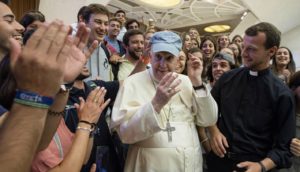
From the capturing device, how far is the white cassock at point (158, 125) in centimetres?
185

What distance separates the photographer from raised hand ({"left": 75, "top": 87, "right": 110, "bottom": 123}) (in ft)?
5.23

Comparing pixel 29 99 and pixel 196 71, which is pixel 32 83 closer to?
pixel 29 99

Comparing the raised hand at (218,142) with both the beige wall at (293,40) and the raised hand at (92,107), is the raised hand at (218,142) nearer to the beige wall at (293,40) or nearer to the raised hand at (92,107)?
the raised hand at (92,107)

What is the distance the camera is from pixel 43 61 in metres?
0.79

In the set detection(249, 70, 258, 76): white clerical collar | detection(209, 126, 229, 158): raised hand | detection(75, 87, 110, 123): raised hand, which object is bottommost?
detection(209, 126, 229, 158): raised hand

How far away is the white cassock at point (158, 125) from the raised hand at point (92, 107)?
0.90ft

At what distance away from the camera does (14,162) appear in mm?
743

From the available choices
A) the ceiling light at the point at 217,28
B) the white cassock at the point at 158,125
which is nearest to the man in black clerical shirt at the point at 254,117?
the white cassock at the point at 158,125

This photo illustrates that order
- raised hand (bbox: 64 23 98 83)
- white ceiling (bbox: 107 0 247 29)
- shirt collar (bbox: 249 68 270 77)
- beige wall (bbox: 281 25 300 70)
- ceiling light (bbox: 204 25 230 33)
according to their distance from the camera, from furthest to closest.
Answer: ceiling light (bbox: 204 25 230 33) < beige wall (bbox: 281 25 300 70) < white ceiling (bbox: 107 0 247 29) < shirt collar (bbox: 249 68 270 77) < raised hand (bbox: 64 23 98 83)

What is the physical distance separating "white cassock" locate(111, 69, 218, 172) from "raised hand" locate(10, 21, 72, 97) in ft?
3.34

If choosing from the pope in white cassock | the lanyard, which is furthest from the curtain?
the lanyard

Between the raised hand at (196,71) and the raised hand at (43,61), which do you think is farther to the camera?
the raised hand at (196,71)

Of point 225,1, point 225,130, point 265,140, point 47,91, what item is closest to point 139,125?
point 225,130

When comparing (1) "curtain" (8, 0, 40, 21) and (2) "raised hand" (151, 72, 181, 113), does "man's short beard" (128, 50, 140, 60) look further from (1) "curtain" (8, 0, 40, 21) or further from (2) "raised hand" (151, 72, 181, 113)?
(1) "curtain" (8, 0, 40, 21)
